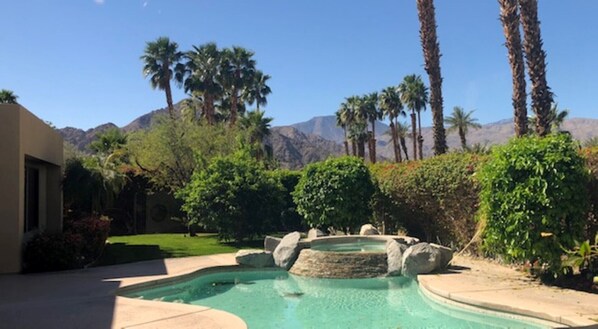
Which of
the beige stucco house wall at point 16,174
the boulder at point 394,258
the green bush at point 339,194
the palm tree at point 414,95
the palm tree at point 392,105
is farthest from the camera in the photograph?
the palm tree at point 392,105

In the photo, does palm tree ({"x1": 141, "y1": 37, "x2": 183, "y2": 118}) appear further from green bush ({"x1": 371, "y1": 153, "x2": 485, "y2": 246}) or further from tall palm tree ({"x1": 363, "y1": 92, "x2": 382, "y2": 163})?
green bush ({"x1": 371, "y1": 153, "x2": 485, "y2": 246})

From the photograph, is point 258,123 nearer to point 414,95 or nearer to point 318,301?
point 414,95

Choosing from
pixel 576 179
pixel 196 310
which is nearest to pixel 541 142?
pixel 576 179

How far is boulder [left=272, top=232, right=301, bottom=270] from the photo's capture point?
1323cm

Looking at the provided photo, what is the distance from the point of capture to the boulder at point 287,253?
1323 cm

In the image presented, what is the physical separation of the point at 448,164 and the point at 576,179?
203 inches

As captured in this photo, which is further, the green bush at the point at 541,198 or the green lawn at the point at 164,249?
the green lawn at the point at 164,249

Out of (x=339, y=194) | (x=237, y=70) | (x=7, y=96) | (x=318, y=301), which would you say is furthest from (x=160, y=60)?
(x=318, y=301)

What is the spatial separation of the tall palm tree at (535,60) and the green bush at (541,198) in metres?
7.43

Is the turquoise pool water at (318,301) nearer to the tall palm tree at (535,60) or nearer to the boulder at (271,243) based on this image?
the boulder at (271,243)

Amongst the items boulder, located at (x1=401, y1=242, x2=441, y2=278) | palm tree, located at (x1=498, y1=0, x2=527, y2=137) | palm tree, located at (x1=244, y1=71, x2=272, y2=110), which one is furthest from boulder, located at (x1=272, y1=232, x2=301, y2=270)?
palm tree, located at (x1=244, y1=71, x2=272, y2=110)

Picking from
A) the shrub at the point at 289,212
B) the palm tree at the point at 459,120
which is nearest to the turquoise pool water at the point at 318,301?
the shrub at the point at 289,212

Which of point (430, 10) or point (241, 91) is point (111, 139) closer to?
point (241, 91)

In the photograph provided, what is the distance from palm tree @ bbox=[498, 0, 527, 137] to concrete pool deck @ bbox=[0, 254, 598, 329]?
7229mm
